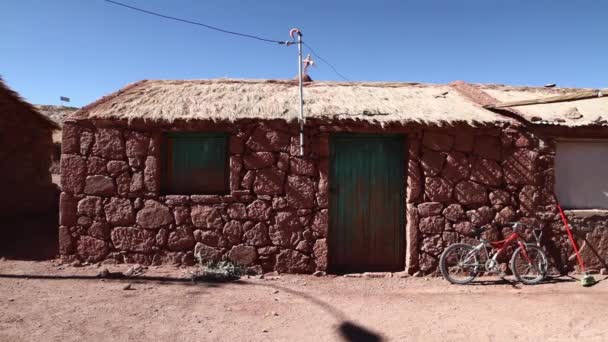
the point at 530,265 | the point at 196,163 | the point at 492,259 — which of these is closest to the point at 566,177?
the point at 530,265

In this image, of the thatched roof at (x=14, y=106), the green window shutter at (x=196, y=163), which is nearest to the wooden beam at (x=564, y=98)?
the green window shutter at (x=196, y=163)

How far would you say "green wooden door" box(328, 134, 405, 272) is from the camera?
5.49 meters

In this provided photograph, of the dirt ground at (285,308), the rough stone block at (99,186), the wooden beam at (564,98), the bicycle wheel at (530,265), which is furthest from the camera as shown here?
the rough stone block at (99,186)

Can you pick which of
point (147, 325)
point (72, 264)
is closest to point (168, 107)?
point (72, 264)

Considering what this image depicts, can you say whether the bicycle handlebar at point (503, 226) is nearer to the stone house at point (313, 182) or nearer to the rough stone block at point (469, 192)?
the stone house at point (313, 182)

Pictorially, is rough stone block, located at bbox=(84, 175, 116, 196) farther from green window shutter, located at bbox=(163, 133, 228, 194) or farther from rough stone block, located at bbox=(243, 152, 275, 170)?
rough stone block, located at bbox=(243, 152, 275, 170)

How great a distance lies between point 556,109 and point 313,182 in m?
3.79

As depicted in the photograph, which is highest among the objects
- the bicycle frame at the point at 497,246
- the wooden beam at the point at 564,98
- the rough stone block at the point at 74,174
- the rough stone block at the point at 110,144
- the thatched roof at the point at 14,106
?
the thatched roof at the point at 14,106

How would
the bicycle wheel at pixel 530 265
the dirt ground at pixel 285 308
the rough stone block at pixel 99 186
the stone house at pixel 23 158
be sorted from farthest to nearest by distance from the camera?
the stone house at pixel 23 158, the rough stone block at pixel 99 186, the bicycle wheel at pixel 530 265, the dirt ground at pixel 285 308

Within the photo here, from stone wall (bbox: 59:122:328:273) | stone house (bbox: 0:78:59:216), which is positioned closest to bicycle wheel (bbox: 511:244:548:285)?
stone wall (bbox: 59:122:328:273)

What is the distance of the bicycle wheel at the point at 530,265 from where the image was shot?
5199mm

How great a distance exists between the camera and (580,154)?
5.58 metres

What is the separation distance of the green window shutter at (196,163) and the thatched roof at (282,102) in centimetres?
36

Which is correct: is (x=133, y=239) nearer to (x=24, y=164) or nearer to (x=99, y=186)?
(x=99, y=186)
